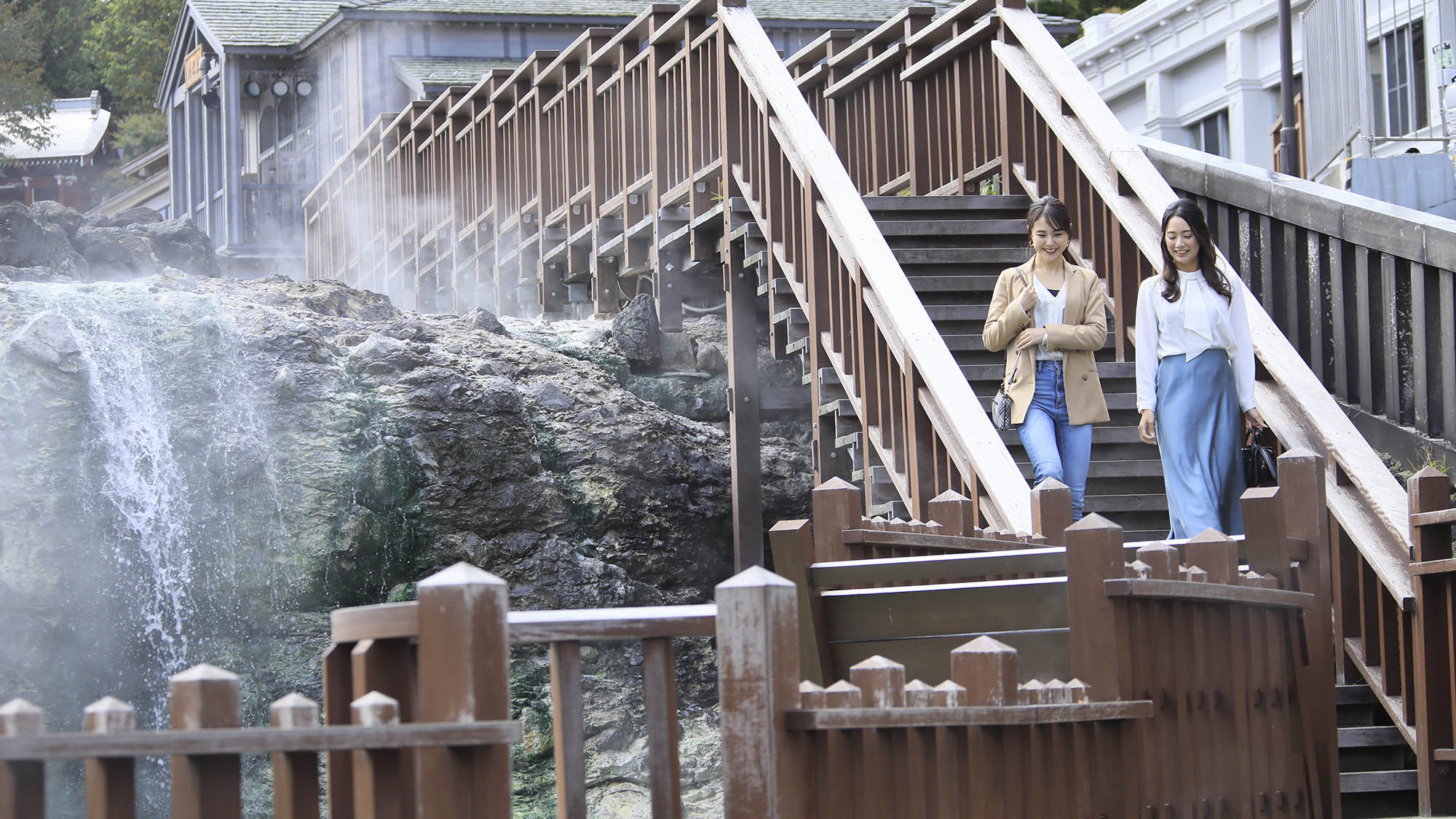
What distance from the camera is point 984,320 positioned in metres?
9.44

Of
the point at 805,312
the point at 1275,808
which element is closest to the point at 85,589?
the point at 805,312

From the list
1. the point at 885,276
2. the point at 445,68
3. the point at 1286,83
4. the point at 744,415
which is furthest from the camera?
the point at 445,68

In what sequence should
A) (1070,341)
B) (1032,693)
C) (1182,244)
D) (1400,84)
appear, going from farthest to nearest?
(1400,84) < (1070,341) < (1182,244) < (1032,693)

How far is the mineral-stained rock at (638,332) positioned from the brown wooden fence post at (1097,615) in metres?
9.59

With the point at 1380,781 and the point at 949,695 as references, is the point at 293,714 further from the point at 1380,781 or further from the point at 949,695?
the point at 1380,781

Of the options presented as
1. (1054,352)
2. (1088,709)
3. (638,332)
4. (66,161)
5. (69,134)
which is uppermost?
(69,134)

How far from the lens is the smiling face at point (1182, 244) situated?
260 inches

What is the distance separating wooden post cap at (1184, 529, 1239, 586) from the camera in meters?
4.27

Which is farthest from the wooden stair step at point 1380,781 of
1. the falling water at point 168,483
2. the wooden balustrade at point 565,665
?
the falling water at point 168,483

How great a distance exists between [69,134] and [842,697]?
44.7 metres

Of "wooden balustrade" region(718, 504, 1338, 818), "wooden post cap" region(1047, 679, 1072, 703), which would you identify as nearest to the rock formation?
"wooden balustrade" region(718, 504, 1338, 818)

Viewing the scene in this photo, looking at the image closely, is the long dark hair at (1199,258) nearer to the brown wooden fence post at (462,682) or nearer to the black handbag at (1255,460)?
the black handbag at (1255,460)

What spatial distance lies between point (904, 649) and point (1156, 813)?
2.58 feet

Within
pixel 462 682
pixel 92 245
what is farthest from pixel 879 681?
pixel 92 245
